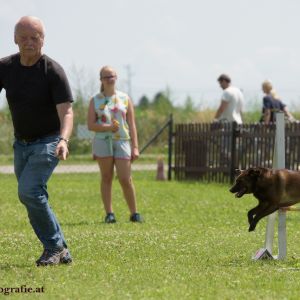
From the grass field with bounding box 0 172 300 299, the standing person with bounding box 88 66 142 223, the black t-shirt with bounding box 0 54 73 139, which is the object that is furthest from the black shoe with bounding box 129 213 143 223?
the black t-shirt with bounding box 0 54 73 139

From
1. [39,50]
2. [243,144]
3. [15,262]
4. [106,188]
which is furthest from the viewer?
[243,144]

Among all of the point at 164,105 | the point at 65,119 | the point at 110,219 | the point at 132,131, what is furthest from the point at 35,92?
the point at 164,105

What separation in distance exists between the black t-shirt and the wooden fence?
10103 mm

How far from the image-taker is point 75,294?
5996 millimetres

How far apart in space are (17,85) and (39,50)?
1.08 feet

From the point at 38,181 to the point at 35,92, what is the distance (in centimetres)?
69

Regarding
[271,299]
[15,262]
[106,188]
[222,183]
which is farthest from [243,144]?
[271,299]

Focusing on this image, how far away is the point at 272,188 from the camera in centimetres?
772

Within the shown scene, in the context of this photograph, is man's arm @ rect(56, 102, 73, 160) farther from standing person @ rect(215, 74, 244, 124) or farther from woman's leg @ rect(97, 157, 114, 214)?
standing person @ rect(215, 74, 244, 124)

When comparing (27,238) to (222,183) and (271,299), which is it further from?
(222,183)

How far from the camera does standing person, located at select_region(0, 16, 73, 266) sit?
7113mm

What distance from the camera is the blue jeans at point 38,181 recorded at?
711 centimetres

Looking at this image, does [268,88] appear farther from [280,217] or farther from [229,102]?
[280,217]

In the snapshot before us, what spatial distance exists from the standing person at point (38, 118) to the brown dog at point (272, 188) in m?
1.68
